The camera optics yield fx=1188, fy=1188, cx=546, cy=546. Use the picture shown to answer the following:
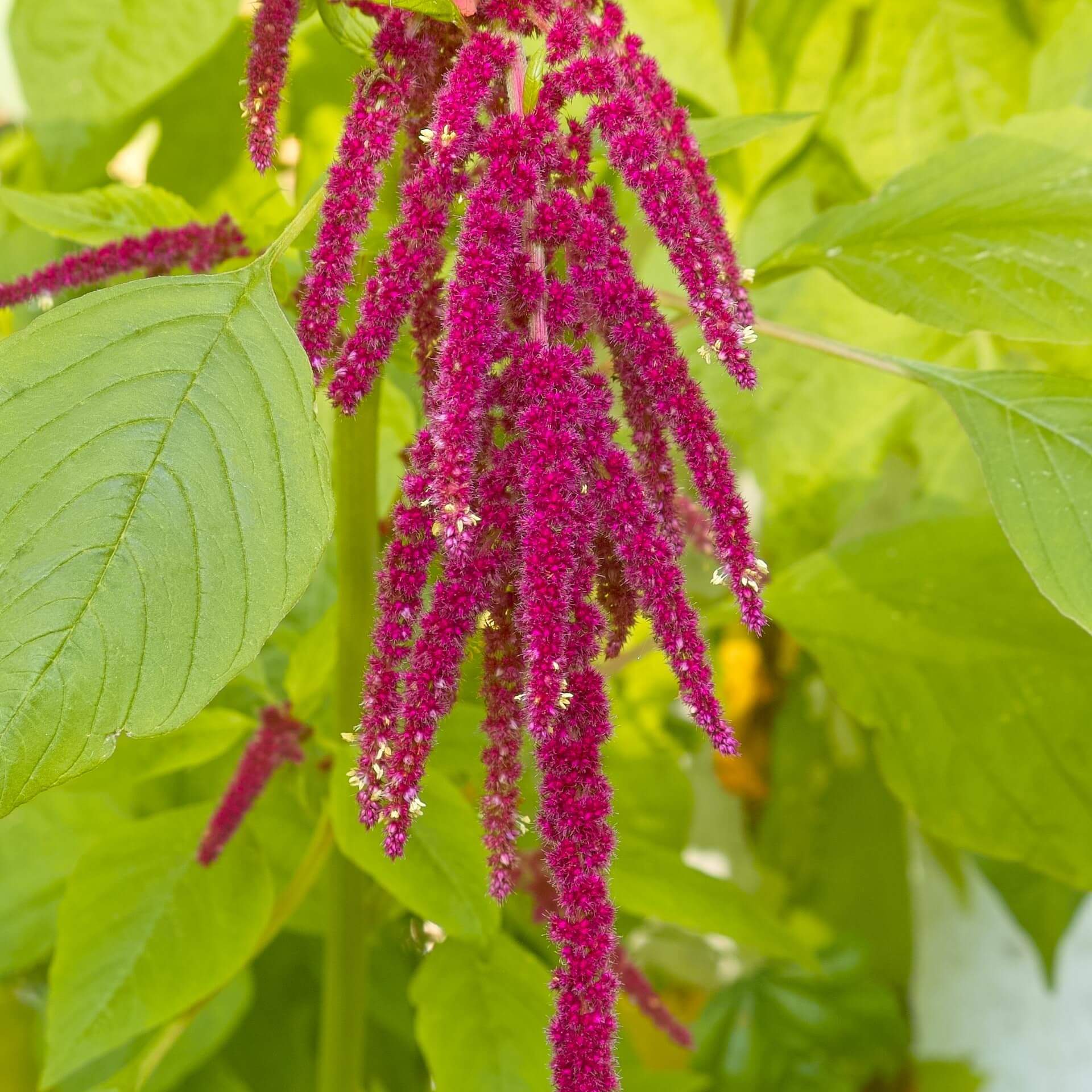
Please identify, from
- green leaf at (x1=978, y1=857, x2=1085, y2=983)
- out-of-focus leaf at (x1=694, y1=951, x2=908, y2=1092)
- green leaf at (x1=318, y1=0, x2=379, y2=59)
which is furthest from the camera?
out-of-focus leaf at (x1=694, y1=951, x2=908, y2=1092)

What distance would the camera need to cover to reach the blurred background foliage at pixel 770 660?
1.59 ft

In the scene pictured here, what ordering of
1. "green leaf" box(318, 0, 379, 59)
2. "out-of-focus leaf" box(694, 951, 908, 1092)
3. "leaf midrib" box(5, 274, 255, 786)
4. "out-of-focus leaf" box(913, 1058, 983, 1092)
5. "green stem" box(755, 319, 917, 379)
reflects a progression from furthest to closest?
"out-of-focus leaf" box(913, 1058, 983, 1092) → "out-of-focus leaf" box(694, 951, 908, 1092) → "green stem" box(755, 319, 917, 379) → "green leaf" box(318, 0, 379, 59) → "leaf midrib" box(5, 274, 255, 786)

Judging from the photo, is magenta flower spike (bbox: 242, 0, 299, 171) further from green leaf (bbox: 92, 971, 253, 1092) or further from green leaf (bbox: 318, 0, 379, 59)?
green leaf (bbox: 92, 971, 253, 1092)

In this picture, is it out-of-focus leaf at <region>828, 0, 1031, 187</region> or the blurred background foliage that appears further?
out-of-focus leaf at <region>828, 0, 1031, 187</region>

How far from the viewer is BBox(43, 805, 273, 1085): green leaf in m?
0.47

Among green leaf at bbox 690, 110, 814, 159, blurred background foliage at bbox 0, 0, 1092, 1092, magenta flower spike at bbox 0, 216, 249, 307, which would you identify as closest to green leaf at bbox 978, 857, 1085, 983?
blurred background foliage at bbox 0, 0, 1092, 1092

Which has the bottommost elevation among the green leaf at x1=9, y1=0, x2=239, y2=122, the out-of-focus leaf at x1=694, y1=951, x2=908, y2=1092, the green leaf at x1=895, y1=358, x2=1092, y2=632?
the out-of-focus leaf at x1=694, y1=951, x2=908, y2=1092

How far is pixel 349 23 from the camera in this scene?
386 mm

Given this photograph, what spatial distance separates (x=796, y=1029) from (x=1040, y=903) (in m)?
0.27

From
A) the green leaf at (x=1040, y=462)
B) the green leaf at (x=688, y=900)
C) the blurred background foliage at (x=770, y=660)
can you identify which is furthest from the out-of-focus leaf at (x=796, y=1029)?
the green leaf at (x=1040, y=462)

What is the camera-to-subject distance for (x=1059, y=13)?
79cm

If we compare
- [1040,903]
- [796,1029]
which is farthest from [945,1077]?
[1040,903]

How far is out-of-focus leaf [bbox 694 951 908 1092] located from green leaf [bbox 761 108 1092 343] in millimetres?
634

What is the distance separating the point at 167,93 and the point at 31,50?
0.21 metres
